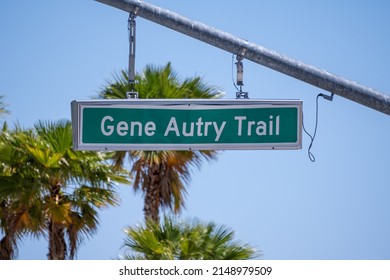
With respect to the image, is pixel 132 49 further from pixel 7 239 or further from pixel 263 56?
pixel 7 239

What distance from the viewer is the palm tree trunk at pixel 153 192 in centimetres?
2086

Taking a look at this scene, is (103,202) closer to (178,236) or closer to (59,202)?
(59,202)

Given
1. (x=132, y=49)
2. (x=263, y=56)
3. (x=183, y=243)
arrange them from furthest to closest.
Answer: (x=183, y=243) → (x=132, y=49) → (x=263, y=56)

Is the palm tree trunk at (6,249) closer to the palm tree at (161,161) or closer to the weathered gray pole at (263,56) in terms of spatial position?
the palm tree at (161,161)

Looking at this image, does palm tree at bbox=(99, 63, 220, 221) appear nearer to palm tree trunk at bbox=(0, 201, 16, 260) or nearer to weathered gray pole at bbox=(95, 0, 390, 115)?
palm tree trunk at bbox=(0, 201, 16, 260)

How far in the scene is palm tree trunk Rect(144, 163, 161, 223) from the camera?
20.9 m

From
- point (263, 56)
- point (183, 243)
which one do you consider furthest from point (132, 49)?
point (183, 243)

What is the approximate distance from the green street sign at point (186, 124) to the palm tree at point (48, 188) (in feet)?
38.6

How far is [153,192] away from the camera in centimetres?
2100

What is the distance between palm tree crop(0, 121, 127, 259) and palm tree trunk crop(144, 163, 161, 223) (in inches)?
66.5

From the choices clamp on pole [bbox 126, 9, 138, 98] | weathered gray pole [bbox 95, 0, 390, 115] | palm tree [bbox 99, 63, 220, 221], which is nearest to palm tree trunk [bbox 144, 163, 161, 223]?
palm tree [bbox 99, 63, 220, 221]

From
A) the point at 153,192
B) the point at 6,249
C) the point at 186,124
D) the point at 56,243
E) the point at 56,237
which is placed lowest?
the point at 6,249

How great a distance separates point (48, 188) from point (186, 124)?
12.2 meters

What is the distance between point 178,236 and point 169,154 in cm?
506
